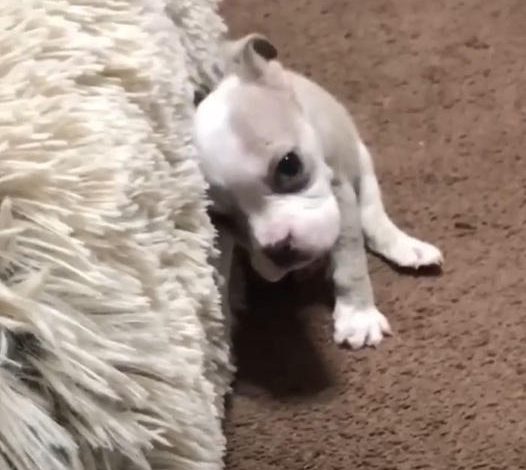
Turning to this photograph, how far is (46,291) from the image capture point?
685 millimetres

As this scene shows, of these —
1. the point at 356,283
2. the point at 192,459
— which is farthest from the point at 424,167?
the point at 192,459

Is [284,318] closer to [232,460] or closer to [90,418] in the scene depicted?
[232,460]

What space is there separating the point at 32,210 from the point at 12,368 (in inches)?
4.3

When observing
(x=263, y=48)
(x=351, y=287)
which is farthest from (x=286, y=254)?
(x=263, y=48)

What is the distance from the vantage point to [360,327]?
1.10m

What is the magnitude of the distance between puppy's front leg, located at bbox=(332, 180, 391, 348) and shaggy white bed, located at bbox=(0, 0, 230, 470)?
0.71 ft

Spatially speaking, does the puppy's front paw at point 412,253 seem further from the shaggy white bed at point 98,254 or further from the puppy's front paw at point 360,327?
the shaggy white bed at point 98,254

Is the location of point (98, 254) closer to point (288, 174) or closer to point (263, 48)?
point (288, 174)

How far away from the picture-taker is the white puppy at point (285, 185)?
3.36 ft

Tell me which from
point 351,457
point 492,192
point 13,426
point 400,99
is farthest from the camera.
→ point 400,99

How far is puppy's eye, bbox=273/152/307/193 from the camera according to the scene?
1.03 m

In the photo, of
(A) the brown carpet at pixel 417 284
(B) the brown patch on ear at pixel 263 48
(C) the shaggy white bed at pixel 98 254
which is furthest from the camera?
(B) the brown patch on ear at pixel 263 48

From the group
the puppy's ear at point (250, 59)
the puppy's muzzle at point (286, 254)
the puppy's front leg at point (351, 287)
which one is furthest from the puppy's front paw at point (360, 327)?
the puppy's ear at point (250, 59)

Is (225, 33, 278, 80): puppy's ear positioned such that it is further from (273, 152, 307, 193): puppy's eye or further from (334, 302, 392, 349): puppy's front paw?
(334, 302, 392, 349): puppy's front paw
